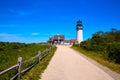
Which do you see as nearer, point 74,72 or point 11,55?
point 74,72

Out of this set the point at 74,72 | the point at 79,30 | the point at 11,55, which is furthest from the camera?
the point at 79,30

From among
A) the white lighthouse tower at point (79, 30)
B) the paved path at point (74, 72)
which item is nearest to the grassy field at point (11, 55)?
the paved path at point (74, 72)

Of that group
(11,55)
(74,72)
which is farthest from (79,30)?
(74,72)

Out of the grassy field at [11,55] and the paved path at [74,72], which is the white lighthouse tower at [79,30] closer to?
the grassy field at [11,55]

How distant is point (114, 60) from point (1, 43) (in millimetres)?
45019

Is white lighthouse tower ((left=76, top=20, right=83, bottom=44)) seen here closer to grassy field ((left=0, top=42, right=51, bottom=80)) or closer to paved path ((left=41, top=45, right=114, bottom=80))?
grassy field ((left=0, top=42, right=51, bottom=80))

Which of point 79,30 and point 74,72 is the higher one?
point 79,30

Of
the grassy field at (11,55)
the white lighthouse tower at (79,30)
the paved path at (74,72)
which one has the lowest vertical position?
the paved path at (74,72)

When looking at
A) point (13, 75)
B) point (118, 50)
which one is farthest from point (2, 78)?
point (118, 50)

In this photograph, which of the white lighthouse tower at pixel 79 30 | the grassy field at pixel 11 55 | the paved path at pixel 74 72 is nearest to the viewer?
the grassy field at pixel 11 55

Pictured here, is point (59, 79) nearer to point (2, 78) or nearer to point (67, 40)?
point (2, 78)

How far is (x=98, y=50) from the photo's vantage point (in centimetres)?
3319

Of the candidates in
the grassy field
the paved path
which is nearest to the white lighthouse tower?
the grassy field

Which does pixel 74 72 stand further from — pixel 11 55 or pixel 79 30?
pixel 79 30
